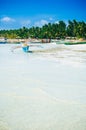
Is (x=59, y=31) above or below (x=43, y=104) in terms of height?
above

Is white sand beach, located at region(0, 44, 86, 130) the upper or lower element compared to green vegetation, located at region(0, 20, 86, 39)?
lower

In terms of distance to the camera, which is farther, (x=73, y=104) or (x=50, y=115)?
(x=73, y=104)

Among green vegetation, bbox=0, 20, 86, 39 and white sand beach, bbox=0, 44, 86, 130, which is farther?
green vegetation, bbox=0, 20, 86, 39

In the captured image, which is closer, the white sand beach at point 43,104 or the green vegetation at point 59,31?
the white sand beach at point 43,104

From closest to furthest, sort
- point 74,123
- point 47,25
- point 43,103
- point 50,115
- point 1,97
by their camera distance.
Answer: point 74,123, point 50,115, point 43,103, point 1,97, point 47,25

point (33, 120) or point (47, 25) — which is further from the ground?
point (47, 25)

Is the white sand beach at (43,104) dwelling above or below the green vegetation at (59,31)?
below

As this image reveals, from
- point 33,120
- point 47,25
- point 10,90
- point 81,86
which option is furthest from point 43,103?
point 47,25

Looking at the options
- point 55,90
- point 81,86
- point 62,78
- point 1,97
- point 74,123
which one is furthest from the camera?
point 62,78

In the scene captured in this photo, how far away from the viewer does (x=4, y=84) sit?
8.41 m

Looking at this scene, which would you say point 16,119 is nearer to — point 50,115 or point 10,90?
point 50,115

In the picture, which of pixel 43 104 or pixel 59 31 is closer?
pixel 43 104

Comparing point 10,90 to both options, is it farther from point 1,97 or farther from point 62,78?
point 62,78

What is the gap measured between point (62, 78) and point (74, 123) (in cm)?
490
